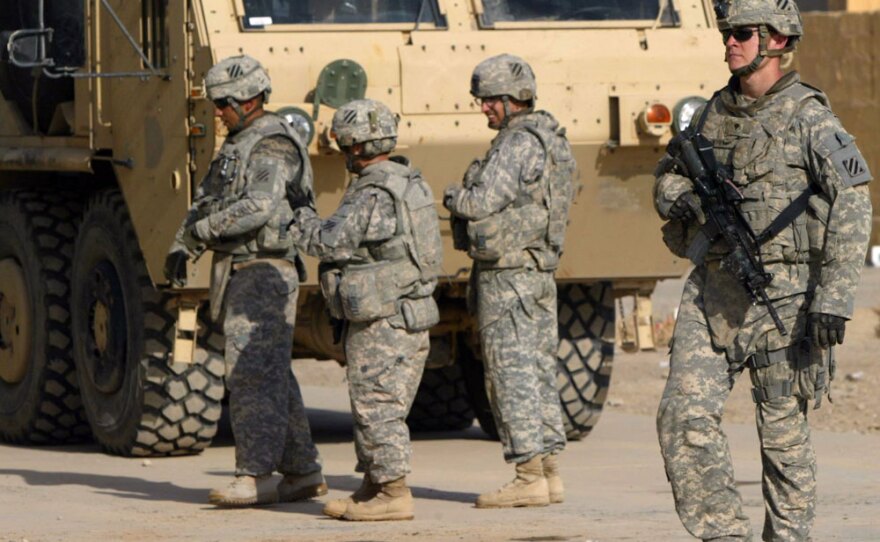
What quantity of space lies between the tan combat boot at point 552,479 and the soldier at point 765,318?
224cm

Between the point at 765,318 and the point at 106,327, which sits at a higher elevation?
the point at 765,318

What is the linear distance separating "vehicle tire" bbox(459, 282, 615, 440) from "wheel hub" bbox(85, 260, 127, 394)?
2134 millimetres

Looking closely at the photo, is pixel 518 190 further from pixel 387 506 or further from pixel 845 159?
pixel 845 159

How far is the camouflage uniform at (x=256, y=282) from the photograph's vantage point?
823cm

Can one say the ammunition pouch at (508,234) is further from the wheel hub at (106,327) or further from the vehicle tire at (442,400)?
the vehicle tire at (442,400)

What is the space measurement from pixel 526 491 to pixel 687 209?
2.28m

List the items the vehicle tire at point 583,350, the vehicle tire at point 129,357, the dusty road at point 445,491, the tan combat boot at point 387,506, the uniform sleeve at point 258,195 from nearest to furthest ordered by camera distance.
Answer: the dusty road at point 445,491
the tan combat boot at point 387,506
the uniform sleeve at point 258,195
the vehicle tire at point 129,357
the vehicle tire at point 583,350

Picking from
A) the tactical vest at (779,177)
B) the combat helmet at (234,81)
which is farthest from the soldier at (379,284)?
the tactical vest at (779,177)

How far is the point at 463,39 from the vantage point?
9.63 m

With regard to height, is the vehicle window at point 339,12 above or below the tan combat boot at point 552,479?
above

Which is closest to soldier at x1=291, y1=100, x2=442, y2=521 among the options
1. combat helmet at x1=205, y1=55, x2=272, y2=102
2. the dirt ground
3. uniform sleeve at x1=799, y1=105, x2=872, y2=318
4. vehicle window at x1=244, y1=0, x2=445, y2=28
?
combat helmet at x1=205, y1=55, x2=272, y2=102

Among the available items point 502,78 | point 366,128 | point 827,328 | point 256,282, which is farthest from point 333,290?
point 827,328

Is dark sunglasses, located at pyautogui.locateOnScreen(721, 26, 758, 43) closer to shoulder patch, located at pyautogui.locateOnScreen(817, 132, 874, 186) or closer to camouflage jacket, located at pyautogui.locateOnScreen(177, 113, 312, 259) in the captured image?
shoulder patch, located at pyautogui.locateOnScreen(817, 132, 874, 186)

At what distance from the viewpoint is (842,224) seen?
600 cm
